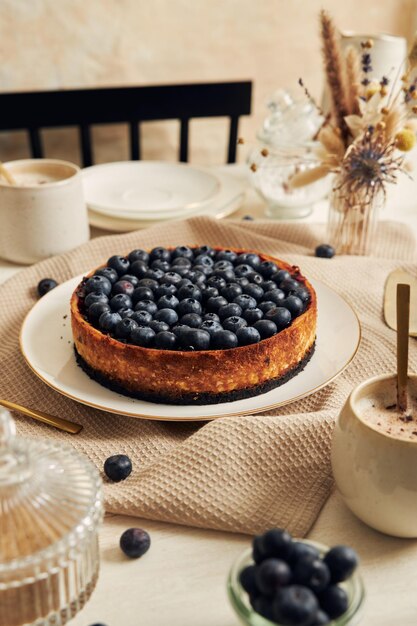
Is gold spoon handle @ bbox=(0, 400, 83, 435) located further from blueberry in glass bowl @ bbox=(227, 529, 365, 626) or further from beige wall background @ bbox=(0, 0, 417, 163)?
beige wall background @ bbox=(0, 0, 417, 163)

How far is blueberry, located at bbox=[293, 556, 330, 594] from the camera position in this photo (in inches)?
26.4

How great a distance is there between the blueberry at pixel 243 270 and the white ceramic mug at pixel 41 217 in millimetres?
452

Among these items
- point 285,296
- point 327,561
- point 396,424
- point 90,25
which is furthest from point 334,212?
point 90,25

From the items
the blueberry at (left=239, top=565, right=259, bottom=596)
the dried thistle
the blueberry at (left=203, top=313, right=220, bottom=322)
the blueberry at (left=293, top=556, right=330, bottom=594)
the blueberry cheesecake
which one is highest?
the dried thistle

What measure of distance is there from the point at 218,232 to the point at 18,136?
138 cm

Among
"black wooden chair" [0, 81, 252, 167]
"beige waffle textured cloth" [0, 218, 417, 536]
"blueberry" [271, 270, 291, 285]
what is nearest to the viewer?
"beige waffle textured cloth" [0, 218, 417, 536]

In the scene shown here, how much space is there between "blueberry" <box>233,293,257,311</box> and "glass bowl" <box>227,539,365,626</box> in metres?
0.55

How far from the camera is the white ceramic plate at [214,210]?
1772mm

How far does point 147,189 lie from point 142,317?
87cm

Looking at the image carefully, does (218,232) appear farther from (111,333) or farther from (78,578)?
(78,578)

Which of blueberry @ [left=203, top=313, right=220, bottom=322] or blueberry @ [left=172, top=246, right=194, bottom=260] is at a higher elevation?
blueberry @ [left=203, top=313, right=220, bottom=322]

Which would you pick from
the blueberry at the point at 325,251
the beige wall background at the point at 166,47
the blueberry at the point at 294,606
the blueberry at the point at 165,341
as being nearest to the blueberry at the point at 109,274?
the blueberry at the point at 165,341

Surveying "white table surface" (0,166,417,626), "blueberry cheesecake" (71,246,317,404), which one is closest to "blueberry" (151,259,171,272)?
"blueberry cheesecake" (71,246,317,404)

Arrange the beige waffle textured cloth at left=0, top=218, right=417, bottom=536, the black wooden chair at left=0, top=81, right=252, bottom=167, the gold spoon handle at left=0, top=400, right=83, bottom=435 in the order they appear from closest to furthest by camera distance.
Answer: the beige waffle textured cloth at left=0, top=218, right=417, bottom=536 < the gold spoon handle at left=0, top=400, right=83, bottom=435 < the black wooden chair at left=0, top=81, right=252, bottom=167
